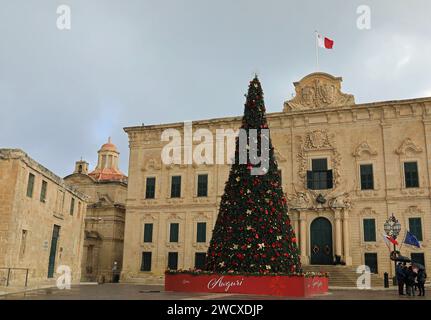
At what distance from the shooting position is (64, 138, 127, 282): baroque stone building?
3884 centimetres

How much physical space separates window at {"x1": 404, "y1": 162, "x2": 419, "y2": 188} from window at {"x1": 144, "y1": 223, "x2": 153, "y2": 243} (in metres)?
18.5

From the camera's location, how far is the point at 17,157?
20500 mm

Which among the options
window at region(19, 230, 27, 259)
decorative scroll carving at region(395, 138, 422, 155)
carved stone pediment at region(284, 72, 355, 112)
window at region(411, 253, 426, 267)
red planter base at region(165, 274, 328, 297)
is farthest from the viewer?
carved stone pediment at region(284, 72, 355, 112)

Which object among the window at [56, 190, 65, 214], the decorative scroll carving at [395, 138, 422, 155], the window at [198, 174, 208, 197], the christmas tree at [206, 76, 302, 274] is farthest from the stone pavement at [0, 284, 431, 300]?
the window at [198, 174, 208, 197]

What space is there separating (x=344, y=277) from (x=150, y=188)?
52.2 feet

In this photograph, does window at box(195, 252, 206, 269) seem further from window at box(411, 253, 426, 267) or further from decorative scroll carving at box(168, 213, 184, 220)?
window at box(411, 253, 426, 267)

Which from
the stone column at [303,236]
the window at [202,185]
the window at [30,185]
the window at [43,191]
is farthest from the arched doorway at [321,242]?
the window at [30,185]

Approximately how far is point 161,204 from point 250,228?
19.0 m

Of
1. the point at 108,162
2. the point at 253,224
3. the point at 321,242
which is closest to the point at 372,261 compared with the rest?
the point at 321,242

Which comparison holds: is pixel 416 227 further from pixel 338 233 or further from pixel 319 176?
pixel 319 176

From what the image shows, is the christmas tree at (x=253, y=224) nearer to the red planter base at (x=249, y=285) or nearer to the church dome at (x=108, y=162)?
the red planter base at (x=249, y=285)

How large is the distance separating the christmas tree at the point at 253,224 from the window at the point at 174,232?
55.5 ft

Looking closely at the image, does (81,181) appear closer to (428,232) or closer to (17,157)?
(17,157)
